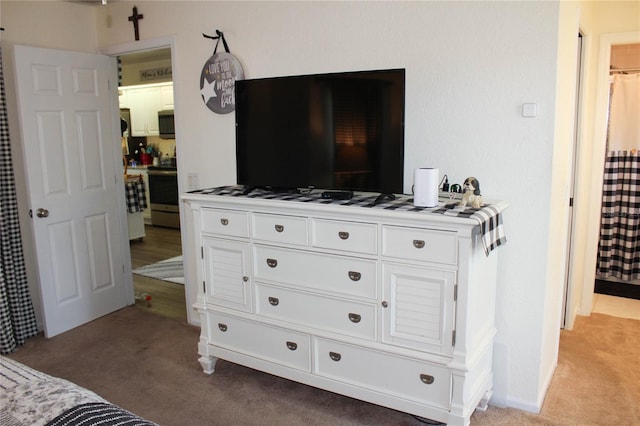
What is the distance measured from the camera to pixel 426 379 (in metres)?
2.29

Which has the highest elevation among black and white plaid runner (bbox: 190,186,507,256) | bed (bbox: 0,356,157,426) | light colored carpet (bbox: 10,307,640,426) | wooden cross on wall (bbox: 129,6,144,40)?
wooden cross on wall (bbox: 129,6,144,40)

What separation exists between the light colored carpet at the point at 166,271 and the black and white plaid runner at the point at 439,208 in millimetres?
2419

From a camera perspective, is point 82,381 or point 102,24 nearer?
point 82,381

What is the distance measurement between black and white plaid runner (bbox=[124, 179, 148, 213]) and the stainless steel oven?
363 mm

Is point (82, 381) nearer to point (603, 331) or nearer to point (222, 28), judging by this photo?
point (222, 28)

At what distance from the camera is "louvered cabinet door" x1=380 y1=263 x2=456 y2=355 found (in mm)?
2195

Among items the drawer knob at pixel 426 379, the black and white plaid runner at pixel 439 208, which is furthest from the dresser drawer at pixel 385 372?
the black and white plaid runner at pixel 439 208

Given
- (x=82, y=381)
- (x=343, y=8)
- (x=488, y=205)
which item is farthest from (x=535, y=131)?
(x=82, y=381)

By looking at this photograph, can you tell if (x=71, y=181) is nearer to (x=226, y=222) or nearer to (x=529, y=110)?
(x=226, y=222)

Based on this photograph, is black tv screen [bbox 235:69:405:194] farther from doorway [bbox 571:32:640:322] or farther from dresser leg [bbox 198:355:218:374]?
doorway [bbox 571:32:640:322]

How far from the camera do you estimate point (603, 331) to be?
3539mm

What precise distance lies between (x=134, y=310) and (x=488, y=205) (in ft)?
10.1

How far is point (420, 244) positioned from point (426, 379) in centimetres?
65

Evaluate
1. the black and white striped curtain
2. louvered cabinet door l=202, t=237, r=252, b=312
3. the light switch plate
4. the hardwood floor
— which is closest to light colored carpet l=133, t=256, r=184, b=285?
the hardwood floor
